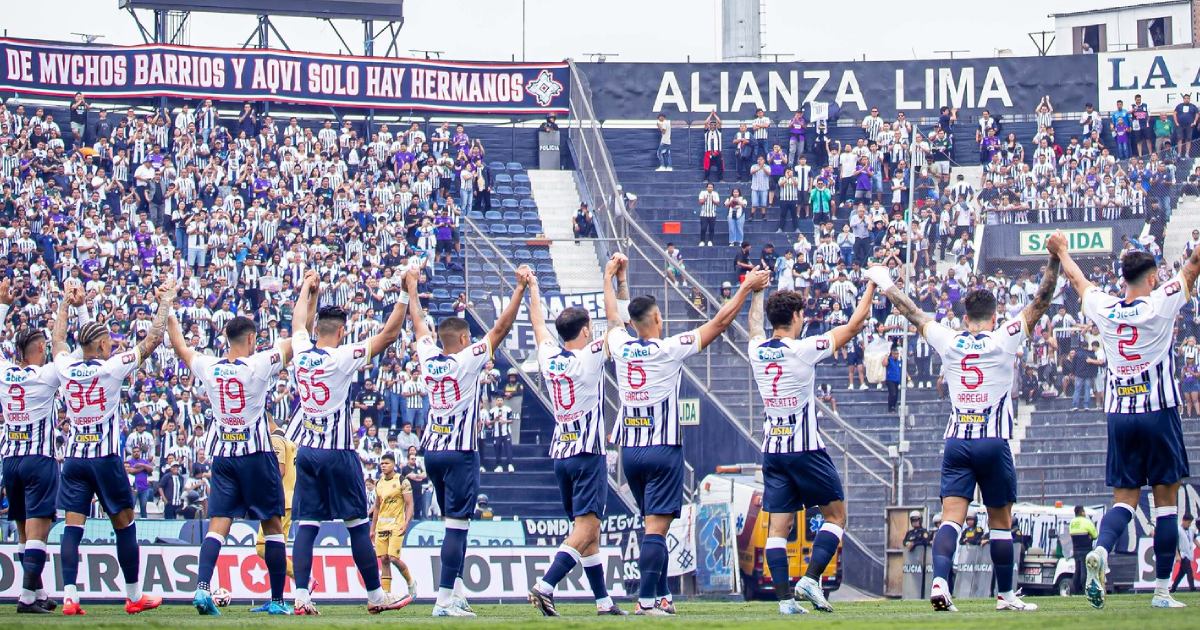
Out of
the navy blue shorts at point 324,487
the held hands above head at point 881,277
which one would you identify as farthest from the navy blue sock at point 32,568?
the held hands above head at point 881,277

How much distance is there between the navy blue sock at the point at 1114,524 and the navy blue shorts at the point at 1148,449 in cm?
19

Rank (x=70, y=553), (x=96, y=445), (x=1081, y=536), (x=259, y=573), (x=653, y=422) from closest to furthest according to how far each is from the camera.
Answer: (x=653, y=422) → (x=96, y=445) → (x=70, y=553) → (x=259, y=573) → (x=1081, y=536)

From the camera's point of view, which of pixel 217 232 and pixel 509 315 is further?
pixel 217 232

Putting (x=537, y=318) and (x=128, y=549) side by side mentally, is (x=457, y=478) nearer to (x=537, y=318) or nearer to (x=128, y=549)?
(x=537, y=318)

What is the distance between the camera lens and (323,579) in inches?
731

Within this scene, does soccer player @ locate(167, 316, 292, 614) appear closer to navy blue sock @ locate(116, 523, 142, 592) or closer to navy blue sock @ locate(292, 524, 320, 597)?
navy blue sock @ locate(292, 524, 320, 597)

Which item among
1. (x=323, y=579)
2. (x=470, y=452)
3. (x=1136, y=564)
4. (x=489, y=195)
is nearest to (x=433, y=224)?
(x=489, y=195)

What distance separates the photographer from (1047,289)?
11.4 metres

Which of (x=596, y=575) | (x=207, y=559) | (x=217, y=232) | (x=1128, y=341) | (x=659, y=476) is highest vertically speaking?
(x=217, y=232)

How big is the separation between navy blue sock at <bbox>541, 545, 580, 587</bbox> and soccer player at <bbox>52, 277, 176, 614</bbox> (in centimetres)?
388

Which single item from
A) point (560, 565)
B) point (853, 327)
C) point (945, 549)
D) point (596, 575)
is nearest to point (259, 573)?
point (596, 575)

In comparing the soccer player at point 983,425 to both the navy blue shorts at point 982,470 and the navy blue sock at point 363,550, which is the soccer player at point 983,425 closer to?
the navy blue shorts at point 982,470

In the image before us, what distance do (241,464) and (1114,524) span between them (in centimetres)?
694

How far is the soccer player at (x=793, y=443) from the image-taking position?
450 inches
